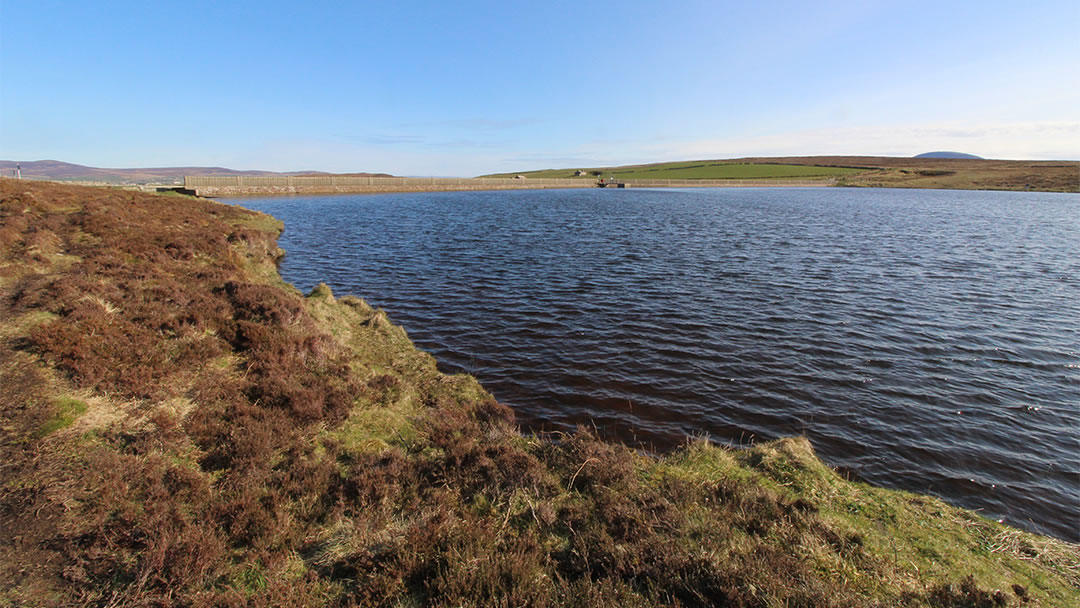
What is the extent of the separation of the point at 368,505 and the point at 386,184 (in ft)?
434

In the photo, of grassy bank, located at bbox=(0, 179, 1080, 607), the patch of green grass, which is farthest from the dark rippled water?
the patch of green grass

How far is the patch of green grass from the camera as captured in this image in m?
6.77

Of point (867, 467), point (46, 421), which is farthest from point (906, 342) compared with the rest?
point (46, 421)

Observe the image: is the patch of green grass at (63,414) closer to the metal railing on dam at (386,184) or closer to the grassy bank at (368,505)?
the grassy bank at (368,505)

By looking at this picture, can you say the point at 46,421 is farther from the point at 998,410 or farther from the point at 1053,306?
the point at 1053,306

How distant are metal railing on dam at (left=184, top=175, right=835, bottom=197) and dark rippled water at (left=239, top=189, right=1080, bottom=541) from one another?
258 feet

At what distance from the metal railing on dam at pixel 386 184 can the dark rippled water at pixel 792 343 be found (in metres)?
78.7

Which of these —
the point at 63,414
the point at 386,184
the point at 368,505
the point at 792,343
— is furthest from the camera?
the point at 386,184

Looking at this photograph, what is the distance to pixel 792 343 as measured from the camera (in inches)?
599

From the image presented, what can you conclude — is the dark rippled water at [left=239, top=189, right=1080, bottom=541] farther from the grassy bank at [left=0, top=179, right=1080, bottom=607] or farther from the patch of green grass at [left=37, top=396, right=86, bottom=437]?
the patch of green grass at [left=37, top=396, right=86, bottom=437]

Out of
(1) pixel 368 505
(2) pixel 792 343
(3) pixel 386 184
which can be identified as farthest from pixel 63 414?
(3) pixel 386 184

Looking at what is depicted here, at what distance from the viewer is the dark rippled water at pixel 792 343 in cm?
978

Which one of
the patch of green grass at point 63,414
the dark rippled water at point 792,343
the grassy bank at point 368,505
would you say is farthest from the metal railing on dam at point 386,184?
the patch of green grass at point 63,414

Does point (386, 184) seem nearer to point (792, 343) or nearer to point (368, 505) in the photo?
point (792, 343)
